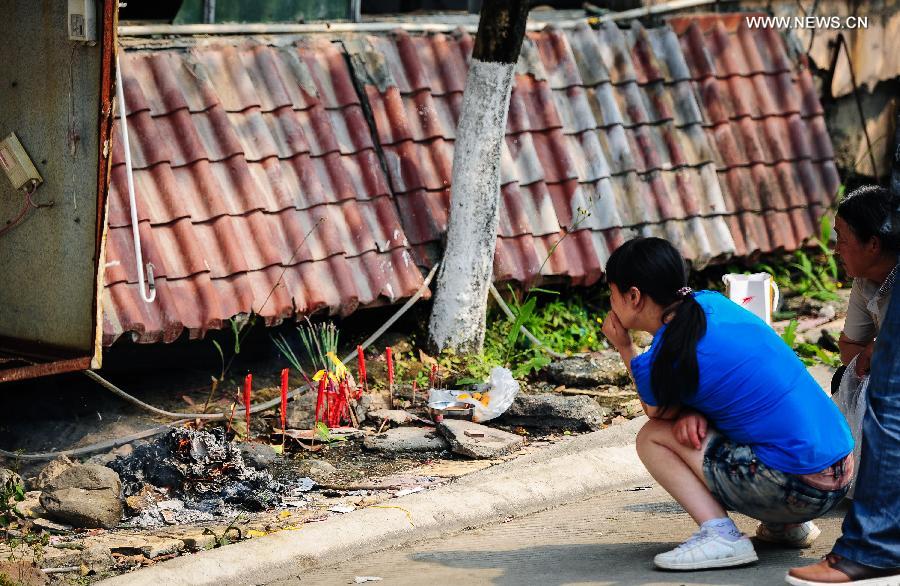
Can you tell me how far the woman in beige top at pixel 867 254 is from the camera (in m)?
4.78

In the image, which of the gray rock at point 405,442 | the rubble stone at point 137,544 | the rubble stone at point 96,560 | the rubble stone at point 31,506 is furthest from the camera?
the gray rock at point 405,442

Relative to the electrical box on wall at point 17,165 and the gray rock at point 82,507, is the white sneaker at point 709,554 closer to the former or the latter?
the gray rock at point 82,507

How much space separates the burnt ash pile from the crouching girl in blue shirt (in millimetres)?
2107

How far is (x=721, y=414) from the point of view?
13.9ft

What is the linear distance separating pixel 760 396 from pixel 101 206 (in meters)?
3.14

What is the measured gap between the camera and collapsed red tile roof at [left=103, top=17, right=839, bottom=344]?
7.00 m

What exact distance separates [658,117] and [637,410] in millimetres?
2737

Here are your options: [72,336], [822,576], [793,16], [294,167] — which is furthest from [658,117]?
[822,576]

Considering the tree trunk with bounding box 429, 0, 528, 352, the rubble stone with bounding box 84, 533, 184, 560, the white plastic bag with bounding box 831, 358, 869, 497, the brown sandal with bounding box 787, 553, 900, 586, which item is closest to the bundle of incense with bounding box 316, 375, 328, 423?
the tree trunk with bounding box 429, 0, 528, 352

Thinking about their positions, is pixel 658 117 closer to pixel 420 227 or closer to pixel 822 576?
pixel 420 227

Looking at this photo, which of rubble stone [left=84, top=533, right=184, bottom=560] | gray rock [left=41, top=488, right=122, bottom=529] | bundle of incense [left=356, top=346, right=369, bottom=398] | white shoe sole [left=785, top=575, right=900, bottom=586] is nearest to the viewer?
white shoe sole [left=785, top=575, right=900, bottom=586]

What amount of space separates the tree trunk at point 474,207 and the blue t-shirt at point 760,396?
3312 millimetres

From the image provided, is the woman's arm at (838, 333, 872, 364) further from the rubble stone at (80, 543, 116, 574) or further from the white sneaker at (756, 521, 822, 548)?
the rubble stone at (80, 543, 116, 574)

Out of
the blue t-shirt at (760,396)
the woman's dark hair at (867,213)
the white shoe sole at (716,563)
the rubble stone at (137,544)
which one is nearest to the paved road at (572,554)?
the white shoe sole at (716,563)
